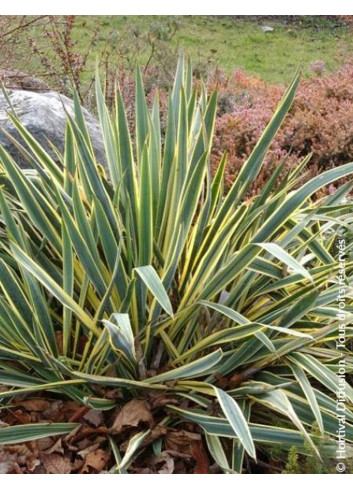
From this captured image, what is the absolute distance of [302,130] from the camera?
4.92m

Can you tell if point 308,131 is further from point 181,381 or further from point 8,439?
point 8,439

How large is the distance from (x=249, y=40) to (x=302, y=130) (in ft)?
14.4

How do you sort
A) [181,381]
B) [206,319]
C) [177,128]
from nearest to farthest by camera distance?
[181,381]
[206,319]
[177,128]

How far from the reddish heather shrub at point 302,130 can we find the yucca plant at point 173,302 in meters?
1.78

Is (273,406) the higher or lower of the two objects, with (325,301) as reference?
lower

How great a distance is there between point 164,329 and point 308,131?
295 cm

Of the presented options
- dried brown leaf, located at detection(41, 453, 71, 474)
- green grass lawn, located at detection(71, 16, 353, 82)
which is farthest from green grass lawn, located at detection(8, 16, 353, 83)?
dried brown leaf, located at detection(41, 453, 71, 474)

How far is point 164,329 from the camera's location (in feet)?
8.09

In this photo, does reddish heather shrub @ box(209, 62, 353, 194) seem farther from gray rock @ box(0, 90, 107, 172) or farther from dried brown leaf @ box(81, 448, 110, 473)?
dried brown leaf @ box(81, 448, 110, 473)

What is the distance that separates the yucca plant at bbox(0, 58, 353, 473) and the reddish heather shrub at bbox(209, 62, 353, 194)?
5.84 feet

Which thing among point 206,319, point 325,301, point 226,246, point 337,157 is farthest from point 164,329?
point 337,157

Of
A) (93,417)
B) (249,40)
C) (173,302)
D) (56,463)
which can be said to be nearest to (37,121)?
(173,302)

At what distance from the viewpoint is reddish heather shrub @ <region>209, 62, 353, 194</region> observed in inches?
184

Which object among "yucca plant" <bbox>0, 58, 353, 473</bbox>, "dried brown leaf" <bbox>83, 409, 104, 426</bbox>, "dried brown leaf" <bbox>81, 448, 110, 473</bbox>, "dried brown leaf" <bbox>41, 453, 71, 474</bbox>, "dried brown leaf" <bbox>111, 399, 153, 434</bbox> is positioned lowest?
"dried brown leaf" <bbox>41, 453, 71, 474</bbox>
